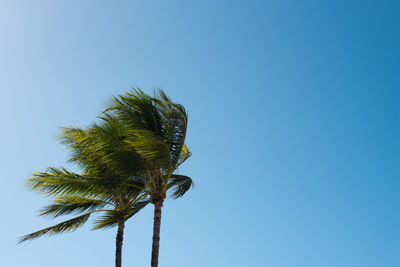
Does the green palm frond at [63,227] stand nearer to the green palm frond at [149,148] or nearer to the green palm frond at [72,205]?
the green palm frond at [72,205]

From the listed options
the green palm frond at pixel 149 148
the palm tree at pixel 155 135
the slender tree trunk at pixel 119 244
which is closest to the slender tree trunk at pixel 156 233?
the palm tree at pixel 155 135

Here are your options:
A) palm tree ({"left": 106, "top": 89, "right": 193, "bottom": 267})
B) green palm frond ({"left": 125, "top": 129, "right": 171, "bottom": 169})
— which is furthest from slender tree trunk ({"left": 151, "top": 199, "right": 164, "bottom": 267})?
green palm frond ({"left": 125, "top": 129, "right": 171, "bottom": 169})

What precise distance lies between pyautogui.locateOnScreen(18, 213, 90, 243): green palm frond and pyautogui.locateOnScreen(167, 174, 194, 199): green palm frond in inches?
127

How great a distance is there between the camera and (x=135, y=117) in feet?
44.3

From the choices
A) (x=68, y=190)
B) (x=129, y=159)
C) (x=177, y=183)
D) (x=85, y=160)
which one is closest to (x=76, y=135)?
(x=85, y=160)

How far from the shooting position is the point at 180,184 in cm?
1519

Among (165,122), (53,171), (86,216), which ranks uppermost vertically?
(165,122)

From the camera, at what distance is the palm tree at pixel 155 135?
40.4ft

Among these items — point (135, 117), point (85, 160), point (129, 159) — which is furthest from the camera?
point (85, 160)

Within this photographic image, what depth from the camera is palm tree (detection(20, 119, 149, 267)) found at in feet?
42.3

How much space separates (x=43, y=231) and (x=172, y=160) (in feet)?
17.2

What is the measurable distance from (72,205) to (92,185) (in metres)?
1.64

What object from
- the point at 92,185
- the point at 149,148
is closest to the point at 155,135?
the point at 149,148

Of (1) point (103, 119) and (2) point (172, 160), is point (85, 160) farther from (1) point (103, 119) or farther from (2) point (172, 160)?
(2) point (172, 160)
